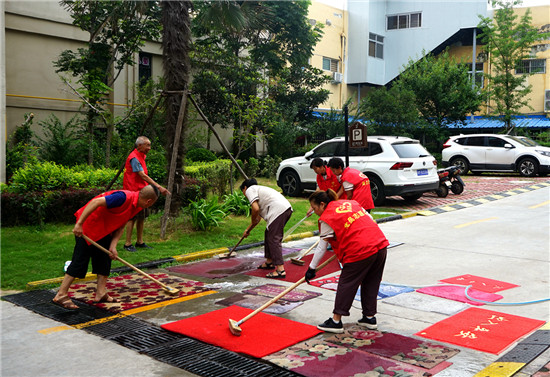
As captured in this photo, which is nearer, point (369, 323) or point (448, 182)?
point (369, 323)

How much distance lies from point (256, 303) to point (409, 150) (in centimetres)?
831

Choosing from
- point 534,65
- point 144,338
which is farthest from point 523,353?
point 534,65

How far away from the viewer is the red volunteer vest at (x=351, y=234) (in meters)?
5.02

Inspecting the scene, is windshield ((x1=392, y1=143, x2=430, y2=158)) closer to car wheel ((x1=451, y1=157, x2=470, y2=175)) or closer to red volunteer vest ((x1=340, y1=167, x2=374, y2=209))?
red volunteer vest ((x1=340, y1=167, x2=374, y2=209))

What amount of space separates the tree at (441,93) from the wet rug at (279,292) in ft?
68.8

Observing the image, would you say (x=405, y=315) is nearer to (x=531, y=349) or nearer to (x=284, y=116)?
(x=531, y=349)

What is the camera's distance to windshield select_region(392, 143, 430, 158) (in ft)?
42.7

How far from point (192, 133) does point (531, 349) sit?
50.9 ft

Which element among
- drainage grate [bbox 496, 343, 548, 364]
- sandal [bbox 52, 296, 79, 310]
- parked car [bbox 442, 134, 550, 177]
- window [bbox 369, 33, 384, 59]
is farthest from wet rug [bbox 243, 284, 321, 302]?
window [bbox 369, 33, 384, 59]

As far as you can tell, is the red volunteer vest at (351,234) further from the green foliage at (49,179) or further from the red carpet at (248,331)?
the green foliage at (49,179)

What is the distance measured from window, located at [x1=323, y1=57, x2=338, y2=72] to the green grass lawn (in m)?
23.5

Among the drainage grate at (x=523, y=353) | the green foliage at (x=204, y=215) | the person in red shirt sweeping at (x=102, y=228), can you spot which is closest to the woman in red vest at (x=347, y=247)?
the drainage grate at (x=523, y=353)

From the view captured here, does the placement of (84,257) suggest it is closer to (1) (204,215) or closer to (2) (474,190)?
(1) (204,215)

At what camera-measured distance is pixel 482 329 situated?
17.1 ft
